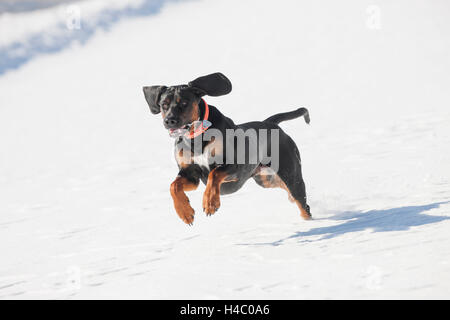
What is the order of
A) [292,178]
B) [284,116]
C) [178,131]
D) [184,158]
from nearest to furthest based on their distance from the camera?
[178,131], [184,158], [292,178], [284,116]

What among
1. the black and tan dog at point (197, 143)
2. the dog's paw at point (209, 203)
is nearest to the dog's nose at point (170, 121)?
the black and tan dog at point (197, 143)

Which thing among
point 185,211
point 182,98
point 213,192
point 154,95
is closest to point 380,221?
point 213,192

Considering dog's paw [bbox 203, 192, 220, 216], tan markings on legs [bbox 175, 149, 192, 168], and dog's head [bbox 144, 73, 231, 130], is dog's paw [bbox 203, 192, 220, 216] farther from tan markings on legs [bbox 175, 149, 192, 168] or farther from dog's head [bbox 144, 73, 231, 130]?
dog's head [bbox 144, 73, 231, 130]

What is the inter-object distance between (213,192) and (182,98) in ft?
2.74

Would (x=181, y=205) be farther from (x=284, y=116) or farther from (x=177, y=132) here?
(x=284, y=116)

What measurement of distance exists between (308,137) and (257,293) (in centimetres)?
881

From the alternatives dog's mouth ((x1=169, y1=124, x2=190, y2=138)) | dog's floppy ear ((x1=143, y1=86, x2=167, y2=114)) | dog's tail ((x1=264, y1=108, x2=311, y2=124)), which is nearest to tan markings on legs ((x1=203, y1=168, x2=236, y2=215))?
dog's mouth ((x1=169, y1=124, x2=190, y2=138))

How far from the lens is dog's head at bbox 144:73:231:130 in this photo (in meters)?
3.81

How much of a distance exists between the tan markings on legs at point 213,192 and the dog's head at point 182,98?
50 cm

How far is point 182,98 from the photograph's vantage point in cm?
389

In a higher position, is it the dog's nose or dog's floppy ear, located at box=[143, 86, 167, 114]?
dog's floppy ear, located at box=[143, 86, 167, 114]

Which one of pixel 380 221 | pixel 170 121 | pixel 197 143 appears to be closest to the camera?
pixel 170 121

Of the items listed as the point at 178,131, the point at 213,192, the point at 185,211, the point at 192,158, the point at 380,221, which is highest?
the point at 178,131

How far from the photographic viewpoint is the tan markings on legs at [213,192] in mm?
3783
